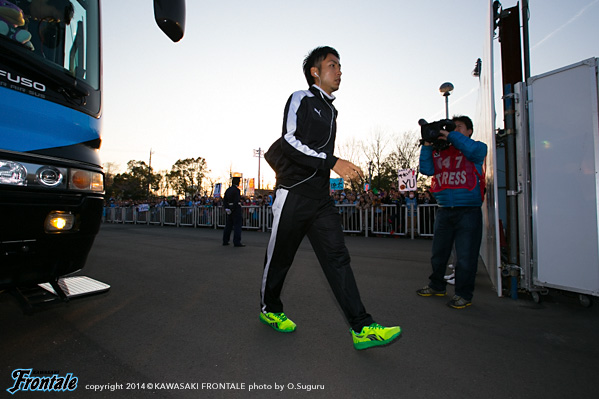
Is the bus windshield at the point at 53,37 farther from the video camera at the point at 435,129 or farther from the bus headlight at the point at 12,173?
the video camera at the point at 435,129

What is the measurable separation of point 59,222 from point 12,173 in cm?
41

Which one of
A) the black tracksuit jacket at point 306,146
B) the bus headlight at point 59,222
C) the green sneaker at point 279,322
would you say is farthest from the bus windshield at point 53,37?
the green sneaker at point 279,322

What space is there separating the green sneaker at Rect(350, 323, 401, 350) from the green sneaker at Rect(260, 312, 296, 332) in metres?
0.59

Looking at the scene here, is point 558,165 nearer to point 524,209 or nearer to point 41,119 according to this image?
point 524,209

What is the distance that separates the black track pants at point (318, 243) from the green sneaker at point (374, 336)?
5 centimetres

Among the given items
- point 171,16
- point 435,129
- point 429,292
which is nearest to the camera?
point 171,16

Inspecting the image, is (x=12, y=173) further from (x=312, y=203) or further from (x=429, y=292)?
(x=429, y=292)

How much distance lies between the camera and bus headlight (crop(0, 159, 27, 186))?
188cm

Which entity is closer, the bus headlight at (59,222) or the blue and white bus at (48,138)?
the blue and white bus at (48,138)

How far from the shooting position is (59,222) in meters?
2.19

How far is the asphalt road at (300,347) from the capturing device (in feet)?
6.02

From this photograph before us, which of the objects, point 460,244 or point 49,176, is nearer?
point 49,176

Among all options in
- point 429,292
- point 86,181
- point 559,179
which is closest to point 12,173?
point 86,181

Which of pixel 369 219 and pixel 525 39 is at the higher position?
pixel 525 39
